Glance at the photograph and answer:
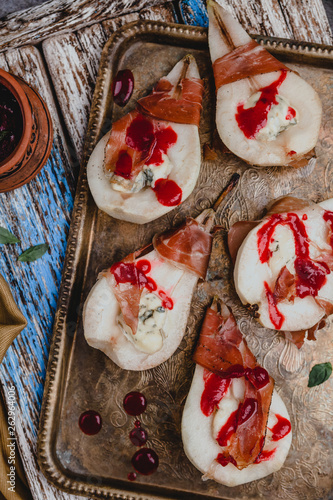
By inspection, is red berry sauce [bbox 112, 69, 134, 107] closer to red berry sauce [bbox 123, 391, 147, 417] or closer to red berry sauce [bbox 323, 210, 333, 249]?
red berry sauce [bbox 323, 210, 333, 249]

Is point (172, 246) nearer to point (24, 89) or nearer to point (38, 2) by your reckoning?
point (24, 89)

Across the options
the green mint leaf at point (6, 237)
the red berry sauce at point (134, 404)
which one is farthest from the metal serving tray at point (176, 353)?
the green mint leaf at point (6, 237)

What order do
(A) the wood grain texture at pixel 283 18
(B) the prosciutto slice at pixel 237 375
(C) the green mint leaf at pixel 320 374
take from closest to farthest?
(B) the prosciutto slice at pixel 237 375 → (C) the green mint leaf at pixel 320 374 → (A) the wood grain texture at pixel 283 18

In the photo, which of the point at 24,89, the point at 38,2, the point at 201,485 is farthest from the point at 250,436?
the point at 38,2

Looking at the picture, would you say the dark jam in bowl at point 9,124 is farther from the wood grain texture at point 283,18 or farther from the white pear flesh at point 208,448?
the white pear flesh at point 208,448

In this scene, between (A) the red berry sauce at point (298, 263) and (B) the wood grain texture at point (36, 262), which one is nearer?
(A) the red berry sauce at point (298, 263)

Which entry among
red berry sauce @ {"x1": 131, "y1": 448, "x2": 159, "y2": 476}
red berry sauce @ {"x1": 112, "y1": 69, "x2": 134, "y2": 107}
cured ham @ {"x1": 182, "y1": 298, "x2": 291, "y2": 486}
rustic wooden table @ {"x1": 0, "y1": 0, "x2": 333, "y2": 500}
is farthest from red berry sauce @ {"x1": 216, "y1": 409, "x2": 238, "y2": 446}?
red berry sauce @ {"x1": 112, "y1": 69, "x2": 134, "y2": 107}
